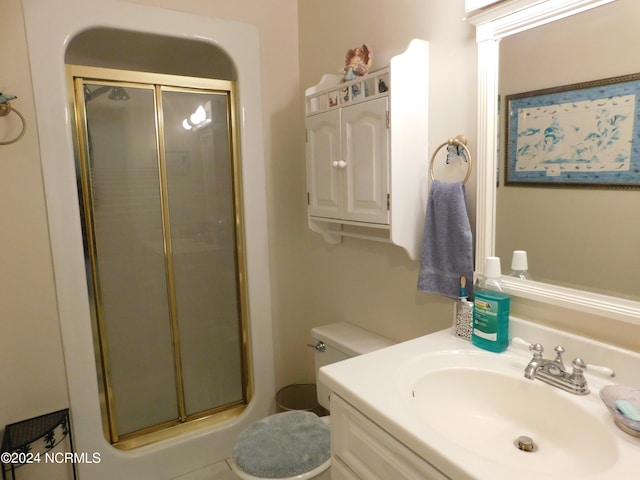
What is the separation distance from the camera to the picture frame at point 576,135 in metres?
0.93

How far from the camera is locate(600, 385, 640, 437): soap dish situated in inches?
30.0

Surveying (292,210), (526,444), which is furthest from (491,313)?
(292,210)

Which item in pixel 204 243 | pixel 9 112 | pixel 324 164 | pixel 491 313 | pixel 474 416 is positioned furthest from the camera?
pixel 204 243

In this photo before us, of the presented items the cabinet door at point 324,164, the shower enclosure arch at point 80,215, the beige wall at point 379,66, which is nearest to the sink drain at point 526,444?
the beige wall at point 379,66

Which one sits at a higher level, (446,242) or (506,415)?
(446,242)

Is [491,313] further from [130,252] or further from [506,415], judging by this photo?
[130,252]

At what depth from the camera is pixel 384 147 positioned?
1374mm

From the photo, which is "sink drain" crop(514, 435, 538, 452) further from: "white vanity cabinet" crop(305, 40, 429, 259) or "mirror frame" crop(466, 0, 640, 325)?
"white vanity cabinet" crop(305, 40, 429, 259)

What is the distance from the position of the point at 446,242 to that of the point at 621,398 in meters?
0.61

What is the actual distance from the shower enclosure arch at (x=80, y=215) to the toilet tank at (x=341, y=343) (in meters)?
0.43

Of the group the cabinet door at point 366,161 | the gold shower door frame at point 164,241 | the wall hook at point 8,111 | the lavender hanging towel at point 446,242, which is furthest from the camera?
the gold shower door frame at point 164,241

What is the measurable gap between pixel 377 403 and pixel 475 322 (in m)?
0.44

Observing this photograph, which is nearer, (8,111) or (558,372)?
(558,372)

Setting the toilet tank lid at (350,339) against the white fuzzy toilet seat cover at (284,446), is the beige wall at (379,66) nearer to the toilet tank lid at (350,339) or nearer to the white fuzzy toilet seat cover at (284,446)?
the toilet tank lid at (350,339)
